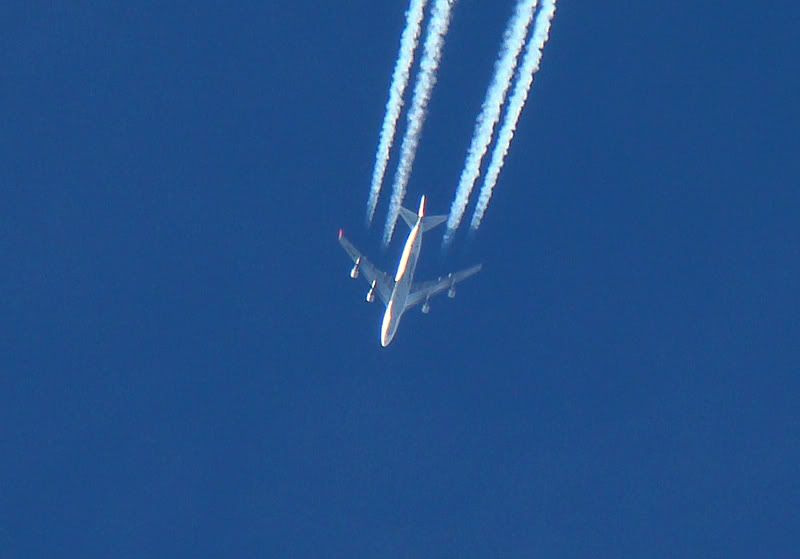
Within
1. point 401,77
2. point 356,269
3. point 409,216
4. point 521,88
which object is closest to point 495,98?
point 521,88

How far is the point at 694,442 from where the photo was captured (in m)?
94.2

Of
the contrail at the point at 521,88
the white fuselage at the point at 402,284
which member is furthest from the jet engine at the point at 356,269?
the contrail at the point at 521,88

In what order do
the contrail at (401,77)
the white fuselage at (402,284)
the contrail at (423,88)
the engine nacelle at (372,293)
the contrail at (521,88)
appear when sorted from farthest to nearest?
the engine nacelle at (372,293), the white fuselage at (402,284), the contrail at (401,77), the contrail at (423,88), the contrail at (521,88)

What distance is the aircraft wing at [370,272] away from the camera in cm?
9069

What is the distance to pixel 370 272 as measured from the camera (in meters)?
91.3

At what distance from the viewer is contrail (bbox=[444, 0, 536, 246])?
80.5 meters

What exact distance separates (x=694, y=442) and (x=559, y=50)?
2772cm

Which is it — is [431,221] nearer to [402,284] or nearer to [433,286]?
[402,284]

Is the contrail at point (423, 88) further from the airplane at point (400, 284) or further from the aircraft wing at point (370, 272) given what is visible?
the aircraft wing at point (370, 272)

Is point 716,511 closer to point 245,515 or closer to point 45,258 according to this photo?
point 245,515

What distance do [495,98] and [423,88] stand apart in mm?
4220

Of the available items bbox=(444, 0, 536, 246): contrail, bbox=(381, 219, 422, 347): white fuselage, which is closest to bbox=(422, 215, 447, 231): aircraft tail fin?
bbox=(381, 219, 422, 347): white fuselage

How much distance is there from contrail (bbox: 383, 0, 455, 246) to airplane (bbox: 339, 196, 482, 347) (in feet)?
13.5

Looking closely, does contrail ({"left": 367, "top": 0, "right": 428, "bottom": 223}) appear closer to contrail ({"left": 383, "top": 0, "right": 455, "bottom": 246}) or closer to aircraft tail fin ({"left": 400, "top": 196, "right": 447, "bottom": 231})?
contrail ({"left": 383, "top": 0, "right": 455, "bottom": 246})
